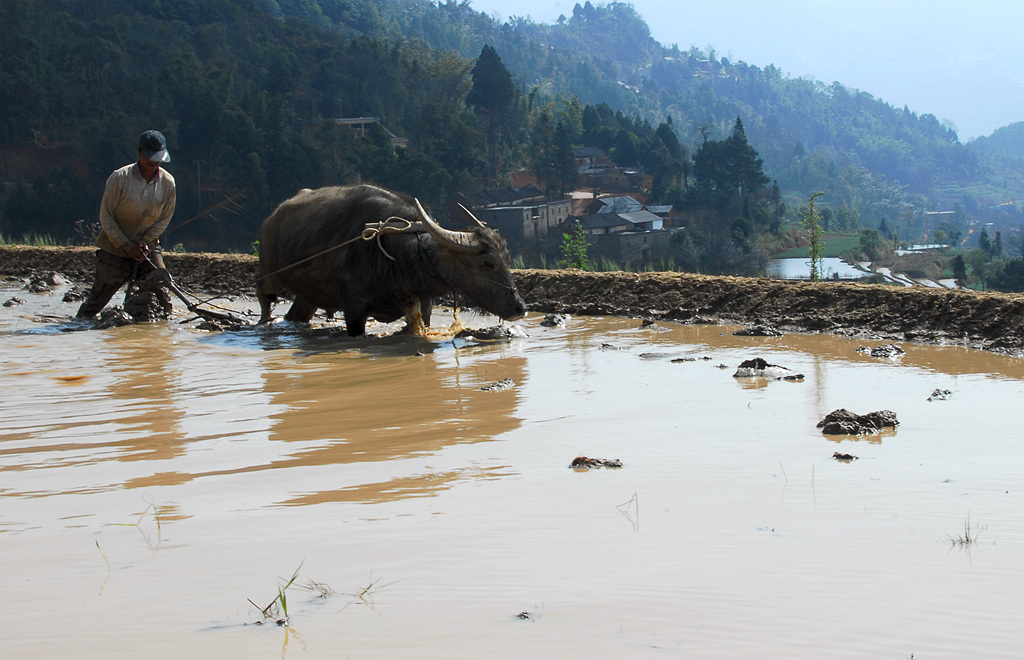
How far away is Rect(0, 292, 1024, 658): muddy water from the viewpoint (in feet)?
6.65

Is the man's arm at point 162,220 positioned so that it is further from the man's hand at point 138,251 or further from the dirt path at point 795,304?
the dirt path at point 795,304

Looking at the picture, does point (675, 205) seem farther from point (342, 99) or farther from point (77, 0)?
point (77, 0)

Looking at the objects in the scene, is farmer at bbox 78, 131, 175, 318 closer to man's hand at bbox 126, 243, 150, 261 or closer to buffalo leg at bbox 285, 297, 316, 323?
man's hand at bbox 126, 243, 150, 261

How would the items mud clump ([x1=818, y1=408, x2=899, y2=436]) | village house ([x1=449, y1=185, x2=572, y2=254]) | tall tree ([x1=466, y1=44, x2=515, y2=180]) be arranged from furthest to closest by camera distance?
tall tree ([x1=466, y1=44, x2=515, y2=180]) < village house ([x1=449, y1=185, x2=572, y2=254]) < mud clump ([x1=818, y1=408, x2=899, y2=436])

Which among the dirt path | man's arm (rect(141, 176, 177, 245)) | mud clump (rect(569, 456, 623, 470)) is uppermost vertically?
man's arm (rect(141, 176, 177, 245))

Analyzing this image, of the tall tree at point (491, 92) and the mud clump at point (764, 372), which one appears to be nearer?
the mud clump at point (764, 372)

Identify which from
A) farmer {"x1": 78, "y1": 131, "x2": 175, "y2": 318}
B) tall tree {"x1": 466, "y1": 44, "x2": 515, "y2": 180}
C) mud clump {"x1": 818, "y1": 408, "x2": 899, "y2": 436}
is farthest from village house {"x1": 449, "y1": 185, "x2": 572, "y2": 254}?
mud clump {"x1": 818, "y1": 408, "x2": 899, "y2": 436}

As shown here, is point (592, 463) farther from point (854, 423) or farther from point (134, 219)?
point (134, 219)

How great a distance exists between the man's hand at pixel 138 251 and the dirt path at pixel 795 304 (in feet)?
10.5

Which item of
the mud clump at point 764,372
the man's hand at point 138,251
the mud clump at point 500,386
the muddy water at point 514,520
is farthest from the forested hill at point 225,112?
the muddy water at point 514,520

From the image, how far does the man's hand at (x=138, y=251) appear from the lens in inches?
330

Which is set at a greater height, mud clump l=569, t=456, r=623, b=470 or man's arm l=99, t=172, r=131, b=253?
man's arm l=99, t=172, r=131, b=253

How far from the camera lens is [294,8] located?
103m

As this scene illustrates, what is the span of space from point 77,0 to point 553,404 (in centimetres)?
8534
